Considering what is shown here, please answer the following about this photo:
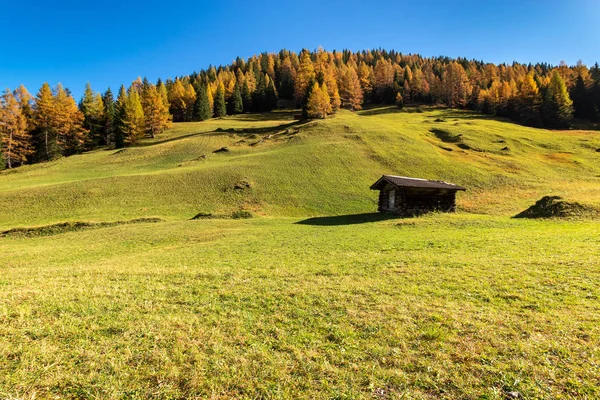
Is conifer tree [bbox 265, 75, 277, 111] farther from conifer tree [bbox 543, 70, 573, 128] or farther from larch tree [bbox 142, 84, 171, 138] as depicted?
conifer tree [bbox 543, 70, 573, 128]

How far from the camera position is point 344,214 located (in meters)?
39.8

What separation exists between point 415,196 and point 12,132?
85237mm

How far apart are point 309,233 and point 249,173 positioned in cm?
2752

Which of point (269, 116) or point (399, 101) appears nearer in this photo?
point (269, 116)

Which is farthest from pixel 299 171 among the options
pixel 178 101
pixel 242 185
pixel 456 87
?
pixel 456 87

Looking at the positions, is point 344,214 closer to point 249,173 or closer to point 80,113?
point 249,173

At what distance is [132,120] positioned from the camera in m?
83.1

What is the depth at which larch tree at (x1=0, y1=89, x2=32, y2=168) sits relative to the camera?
67.1 m

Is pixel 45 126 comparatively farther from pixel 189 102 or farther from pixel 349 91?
pixel 349 91

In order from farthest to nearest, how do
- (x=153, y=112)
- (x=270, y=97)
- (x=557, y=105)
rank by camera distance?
(x=270, y=97) < (x=557, y=105) < (x=153, y=112)

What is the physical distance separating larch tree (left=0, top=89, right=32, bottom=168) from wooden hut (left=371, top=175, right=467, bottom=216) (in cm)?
7950

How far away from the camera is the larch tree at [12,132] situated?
67.1 metres

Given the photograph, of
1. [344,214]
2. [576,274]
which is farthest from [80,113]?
[576,274]

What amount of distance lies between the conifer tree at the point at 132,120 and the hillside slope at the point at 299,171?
21.9 feet
